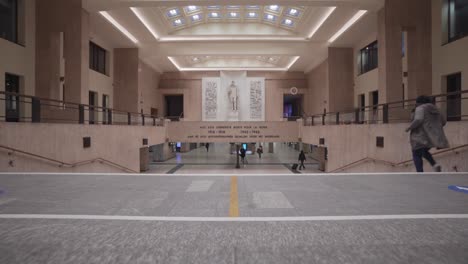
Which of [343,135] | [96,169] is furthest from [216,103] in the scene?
[96,169]

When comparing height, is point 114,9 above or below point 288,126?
above

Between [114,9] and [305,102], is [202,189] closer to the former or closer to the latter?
[114,9]

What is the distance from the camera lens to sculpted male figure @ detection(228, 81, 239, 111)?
33062mm

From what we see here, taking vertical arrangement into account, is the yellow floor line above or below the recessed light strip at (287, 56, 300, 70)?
below

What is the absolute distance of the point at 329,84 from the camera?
25.2 meters

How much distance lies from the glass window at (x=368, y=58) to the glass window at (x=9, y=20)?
2112 cm

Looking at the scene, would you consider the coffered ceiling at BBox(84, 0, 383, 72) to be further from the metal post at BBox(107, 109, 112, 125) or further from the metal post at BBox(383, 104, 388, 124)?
the metal post at BBox(383, 104, 388, 124)

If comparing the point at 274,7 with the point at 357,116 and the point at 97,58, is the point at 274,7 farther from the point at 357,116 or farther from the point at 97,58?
the point at 97,58

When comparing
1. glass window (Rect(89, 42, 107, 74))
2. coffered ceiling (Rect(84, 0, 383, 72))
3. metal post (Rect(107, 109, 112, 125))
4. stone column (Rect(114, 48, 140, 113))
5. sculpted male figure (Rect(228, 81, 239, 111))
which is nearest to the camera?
metal post (Rect(107, 109, 112, 125))

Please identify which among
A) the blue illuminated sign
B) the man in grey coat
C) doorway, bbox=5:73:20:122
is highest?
doorway, bbox=5:73:20:122

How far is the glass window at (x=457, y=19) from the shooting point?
44.0 feet

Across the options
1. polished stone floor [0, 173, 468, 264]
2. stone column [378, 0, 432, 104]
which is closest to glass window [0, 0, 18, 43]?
polished stone floor [0, 173, 468, 264]

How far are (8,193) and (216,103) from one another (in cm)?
3152

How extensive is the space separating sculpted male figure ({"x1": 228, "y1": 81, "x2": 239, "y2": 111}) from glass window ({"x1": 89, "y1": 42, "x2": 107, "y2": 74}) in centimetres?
1360
